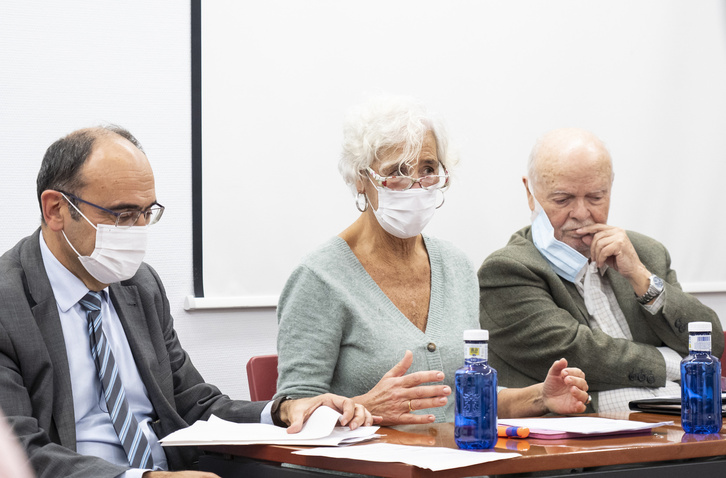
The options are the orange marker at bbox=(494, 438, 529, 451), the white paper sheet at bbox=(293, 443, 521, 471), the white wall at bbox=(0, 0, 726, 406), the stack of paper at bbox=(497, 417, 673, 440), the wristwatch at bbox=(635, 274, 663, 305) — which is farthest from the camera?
the white wall at bbox=(0, 0, 726, 406)

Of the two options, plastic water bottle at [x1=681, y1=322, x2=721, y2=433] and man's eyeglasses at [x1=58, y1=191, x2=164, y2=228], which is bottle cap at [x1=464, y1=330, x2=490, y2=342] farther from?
man's eyeglasses at [x1=58, y1=191, x2=164, y2=228]

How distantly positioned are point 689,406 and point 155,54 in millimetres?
2223

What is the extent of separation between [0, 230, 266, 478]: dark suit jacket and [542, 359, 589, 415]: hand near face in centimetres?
66

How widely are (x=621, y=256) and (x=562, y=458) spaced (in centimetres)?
121

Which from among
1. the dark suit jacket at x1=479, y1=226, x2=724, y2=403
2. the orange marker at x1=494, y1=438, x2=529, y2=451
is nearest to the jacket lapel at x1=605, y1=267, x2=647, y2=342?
the dark suit jacket at x1=479, y1=226, x2=724, y2=403

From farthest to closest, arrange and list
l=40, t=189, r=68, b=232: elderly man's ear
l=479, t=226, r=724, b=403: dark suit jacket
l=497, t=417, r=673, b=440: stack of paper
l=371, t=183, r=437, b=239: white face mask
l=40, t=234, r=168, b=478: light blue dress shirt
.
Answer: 1. l=479, t=226, r=724, b=403: dark suit jacket
2. l=371, t=183, r=437, b=239: white face mask
3. l=40, t=189, r=68, b=232: elderly man's ear
4. l=40, t=234, r=168, b=478: light blue dress shirt
5. l=497, t=417, r=673, b=440: stack of paper

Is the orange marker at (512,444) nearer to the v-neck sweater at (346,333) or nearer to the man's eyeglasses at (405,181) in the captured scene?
the v-neck sweater at (346,333)

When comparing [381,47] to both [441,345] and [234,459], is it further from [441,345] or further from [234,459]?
[234,459]

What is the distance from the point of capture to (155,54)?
3.01 meters

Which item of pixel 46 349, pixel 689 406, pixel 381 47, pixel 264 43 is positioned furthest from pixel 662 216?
pixel 46 349

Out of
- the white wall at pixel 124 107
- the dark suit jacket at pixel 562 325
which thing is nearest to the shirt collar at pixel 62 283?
the white wall at pixel 124 107

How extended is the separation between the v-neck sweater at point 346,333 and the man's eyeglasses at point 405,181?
20 cm

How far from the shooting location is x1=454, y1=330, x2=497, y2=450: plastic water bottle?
1452 millimetres

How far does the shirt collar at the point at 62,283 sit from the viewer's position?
72.7 inches
